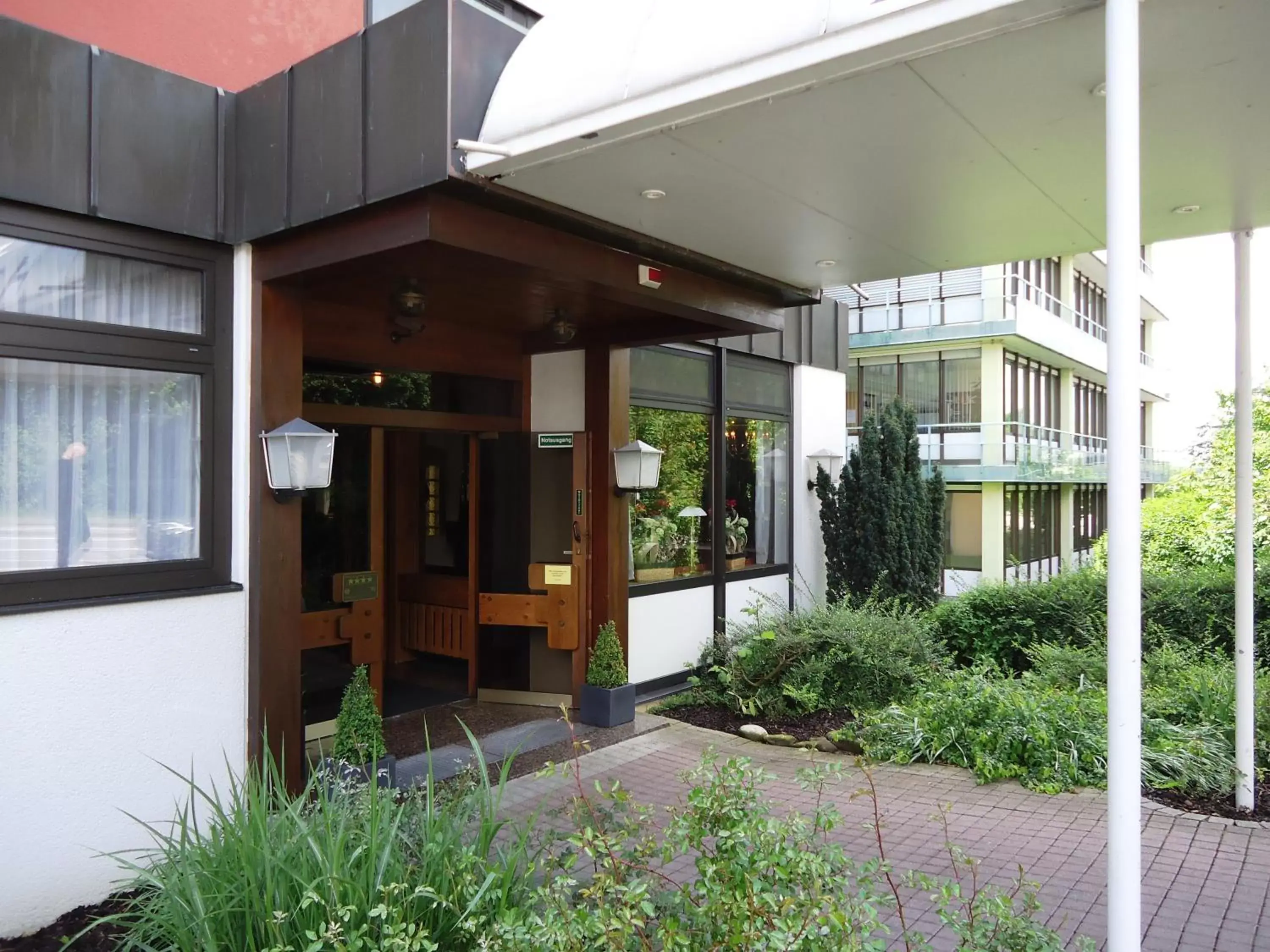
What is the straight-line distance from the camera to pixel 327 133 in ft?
15.0

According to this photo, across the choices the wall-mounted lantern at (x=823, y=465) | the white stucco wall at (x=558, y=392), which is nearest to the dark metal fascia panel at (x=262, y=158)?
the white stucco wall at (x=558, y=392)

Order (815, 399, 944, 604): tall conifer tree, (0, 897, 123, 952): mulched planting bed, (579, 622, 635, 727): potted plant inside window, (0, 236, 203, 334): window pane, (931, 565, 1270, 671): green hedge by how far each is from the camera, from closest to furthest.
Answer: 1. (0, 897, 123, 952): mulched planting bed
2. (0, 236, 203, 334): window pane
3. (579, 622, 635, 727): potted plant inside window
4. (931, 565, 1270, 671): green hedge
5. (815, 399, 944, 604): tall conifer tree

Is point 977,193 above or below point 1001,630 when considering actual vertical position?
above

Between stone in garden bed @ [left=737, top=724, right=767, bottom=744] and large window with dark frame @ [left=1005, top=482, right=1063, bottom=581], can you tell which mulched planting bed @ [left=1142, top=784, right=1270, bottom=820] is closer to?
stone in garden bed @ [left=737, top=724, right=767, bottom=744]

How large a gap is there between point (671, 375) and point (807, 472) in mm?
3068

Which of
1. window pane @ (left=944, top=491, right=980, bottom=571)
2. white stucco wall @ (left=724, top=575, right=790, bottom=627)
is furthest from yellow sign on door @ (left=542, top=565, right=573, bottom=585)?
window pane @ (left=944, top=491, right=980, bottom=571)

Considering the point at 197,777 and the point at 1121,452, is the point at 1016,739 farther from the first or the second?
the point at 197,777

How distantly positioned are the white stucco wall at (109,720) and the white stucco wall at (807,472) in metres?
7.14

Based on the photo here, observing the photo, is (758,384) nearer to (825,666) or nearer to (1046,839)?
(825,666)

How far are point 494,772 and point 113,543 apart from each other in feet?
8.82

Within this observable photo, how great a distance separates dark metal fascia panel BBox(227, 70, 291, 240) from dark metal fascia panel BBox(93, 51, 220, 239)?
122 millimetres

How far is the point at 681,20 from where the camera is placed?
12.2ft

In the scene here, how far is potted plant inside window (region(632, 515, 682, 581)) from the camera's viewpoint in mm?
8453

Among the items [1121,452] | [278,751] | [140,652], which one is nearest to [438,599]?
[278,751]
